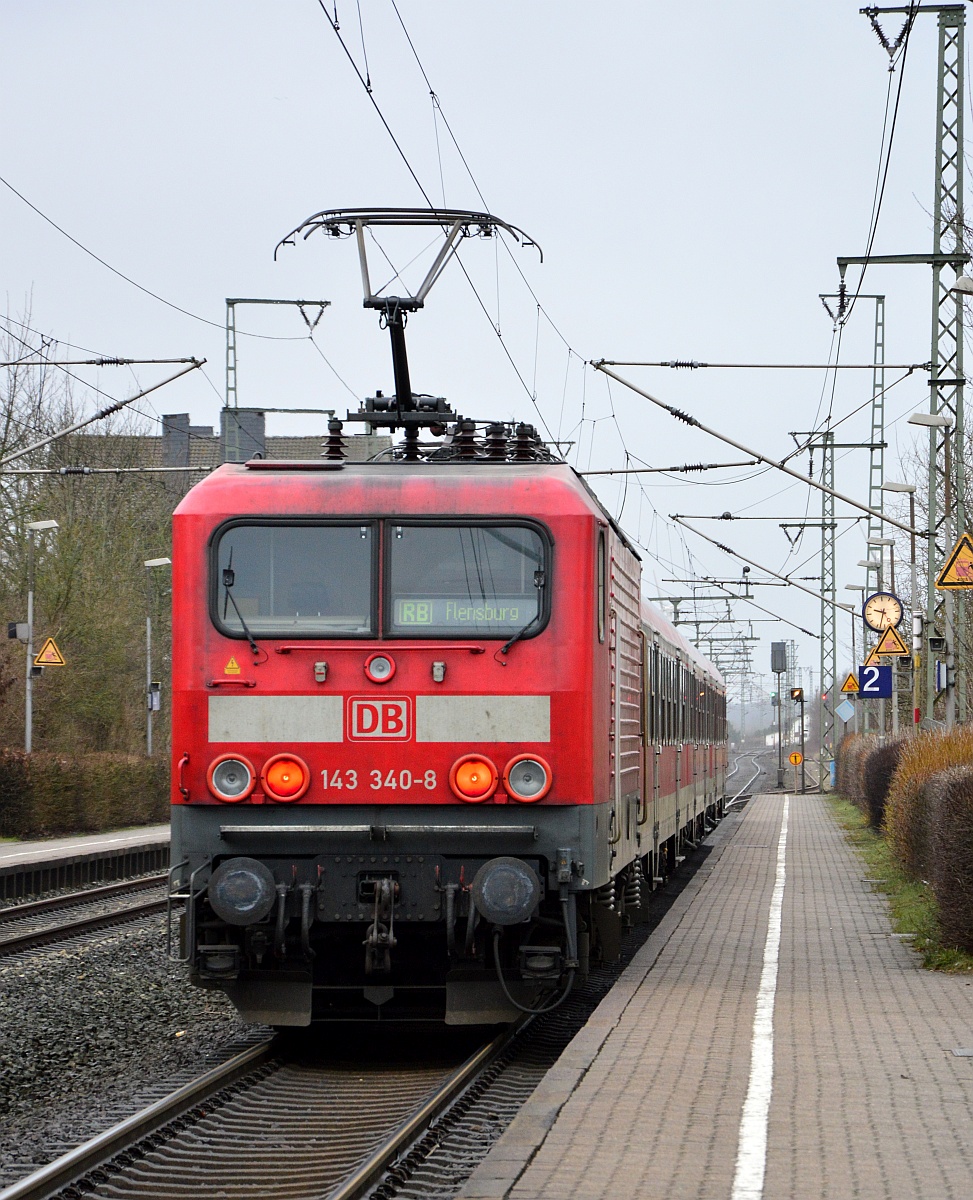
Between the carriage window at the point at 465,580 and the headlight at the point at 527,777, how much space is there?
2.16 feet

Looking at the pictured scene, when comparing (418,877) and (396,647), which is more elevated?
(396,647)

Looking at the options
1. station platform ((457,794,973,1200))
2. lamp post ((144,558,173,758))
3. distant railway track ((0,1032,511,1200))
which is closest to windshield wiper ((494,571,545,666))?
station platform ((457,794,973,1200))

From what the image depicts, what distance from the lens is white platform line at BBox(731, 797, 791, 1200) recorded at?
5715mm

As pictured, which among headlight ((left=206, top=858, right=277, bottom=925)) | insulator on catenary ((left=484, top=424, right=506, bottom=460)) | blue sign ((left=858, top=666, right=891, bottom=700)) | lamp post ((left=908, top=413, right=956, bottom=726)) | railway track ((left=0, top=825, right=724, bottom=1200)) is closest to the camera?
railway track ((left=0, top=825, right=724, bottom=1200))

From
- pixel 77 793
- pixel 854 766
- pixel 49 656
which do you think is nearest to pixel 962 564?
pixel 49 656

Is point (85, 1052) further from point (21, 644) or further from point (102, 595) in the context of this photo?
point (102, 595)

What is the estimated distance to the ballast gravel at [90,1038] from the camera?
7.64m

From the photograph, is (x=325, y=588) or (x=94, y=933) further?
(x=94, y=933)

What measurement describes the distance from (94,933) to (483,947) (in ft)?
26.2

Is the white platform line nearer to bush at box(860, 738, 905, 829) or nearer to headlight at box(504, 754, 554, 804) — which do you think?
headlight at box(504, 754, 554, 804)

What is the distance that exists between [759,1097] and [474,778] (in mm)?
2308

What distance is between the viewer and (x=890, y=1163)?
19.6 ft

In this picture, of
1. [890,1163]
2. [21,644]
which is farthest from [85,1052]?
[21,644]

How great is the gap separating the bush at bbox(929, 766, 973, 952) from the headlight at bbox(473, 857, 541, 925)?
438 cm
